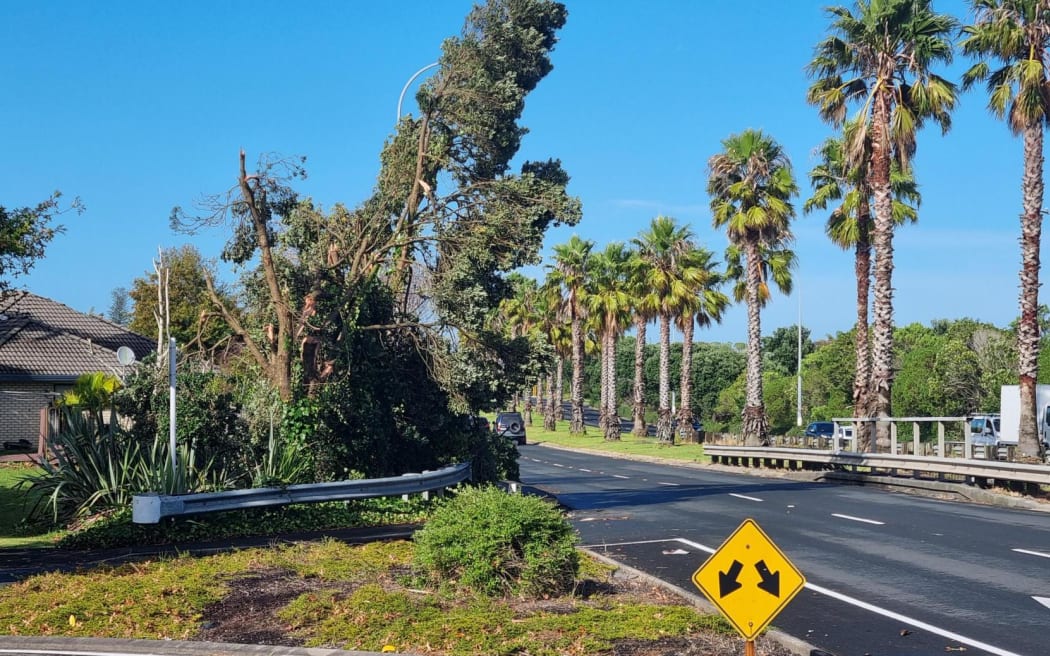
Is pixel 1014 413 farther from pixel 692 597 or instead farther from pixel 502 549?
pixel 502 549

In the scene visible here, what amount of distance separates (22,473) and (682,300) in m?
35.4

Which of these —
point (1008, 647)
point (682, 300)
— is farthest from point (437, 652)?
point (682, 300)

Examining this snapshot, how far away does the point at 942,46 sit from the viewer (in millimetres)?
31766

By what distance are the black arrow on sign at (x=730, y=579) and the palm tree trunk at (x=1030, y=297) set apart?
21.4 m

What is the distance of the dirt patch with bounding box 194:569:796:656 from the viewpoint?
8.02 metres

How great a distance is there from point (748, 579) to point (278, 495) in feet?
31.5

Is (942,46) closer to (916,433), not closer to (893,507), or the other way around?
(916,433)

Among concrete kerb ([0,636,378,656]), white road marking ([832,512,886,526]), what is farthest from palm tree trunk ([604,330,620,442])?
concrete kerb ([0,636,378,656])

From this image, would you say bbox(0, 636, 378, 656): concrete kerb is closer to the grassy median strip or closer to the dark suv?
the grassy median strip

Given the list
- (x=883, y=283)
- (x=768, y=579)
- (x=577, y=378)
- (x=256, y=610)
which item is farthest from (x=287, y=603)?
(x=577, y=378)

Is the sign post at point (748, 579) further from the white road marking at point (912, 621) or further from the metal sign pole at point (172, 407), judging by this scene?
the metal sign pole at point (172, 407)

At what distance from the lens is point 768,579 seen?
6789mm

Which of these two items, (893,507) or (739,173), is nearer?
(893,507)

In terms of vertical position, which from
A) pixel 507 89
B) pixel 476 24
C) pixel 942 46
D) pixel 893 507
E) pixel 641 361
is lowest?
pixel 893 507
